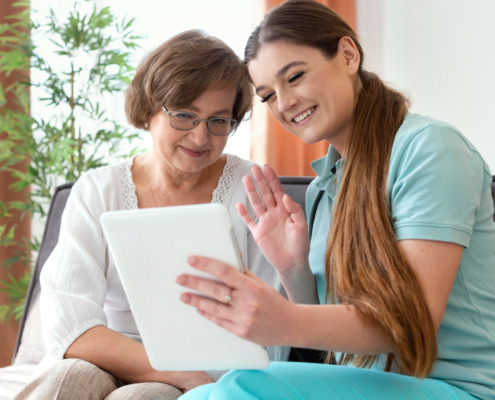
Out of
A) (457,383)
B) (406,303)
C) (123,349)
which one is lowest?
(123,349)

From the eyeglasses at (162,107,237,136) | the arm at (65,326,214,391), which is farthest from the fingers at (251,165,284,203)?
the arm at (65,326,214,391)

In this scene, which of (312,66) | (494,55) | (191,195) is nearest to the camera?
(312,66)

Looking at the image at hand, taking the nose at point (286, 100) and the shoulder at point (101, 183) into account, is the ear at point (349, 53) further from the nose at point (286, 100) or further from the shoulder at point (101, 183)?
the shoulder at point (101, 183)

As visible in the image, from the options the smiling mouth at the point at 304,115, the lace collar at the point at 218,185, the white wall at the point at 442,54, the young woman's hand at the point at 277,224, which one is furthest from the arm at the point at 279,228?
the white wall at the point at 442,54

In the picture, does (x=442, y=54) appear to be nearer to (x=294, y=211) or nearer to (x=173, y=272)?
(x=294, y=211)

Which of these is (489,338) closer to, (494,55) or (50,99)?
(494,55)

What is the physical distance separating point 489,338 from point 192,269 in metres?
0.51

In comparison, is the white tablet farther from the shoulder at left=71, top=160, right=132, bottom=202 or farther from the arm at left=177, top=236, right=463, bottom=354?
the shoulder at left=71, top=160, right=132, bottom=202

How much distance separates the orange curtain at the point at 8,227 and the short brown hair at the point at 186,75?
1357mm

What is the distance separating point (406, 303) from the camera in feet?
3.04

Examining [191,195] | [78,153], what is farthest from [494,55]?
[78,153]

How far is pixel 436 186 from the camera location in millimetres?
980

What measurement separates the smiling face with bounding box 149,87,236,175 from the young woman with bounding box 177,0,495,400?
0.87 feet

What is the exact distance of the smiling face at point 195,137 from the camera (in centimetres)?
154
